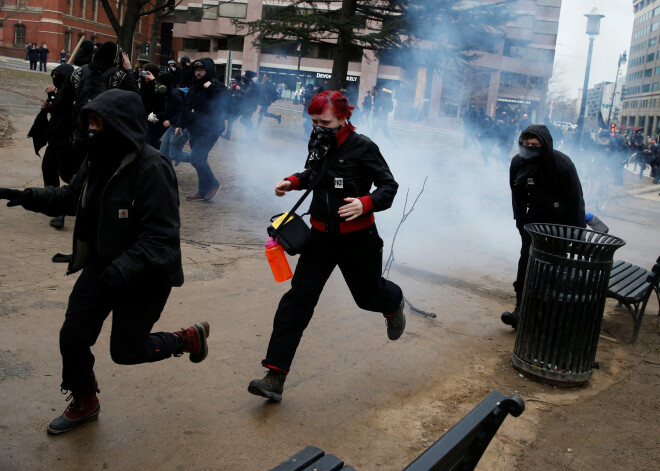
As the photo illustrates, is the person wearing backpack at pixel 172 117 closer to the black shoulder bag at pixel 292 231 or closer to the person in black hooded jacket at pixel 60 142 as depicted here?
the person in black hooded jacket at pixel 60 142

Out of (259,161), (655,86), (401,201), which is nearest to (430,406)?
(401,201)

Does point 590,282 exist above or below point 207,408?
above

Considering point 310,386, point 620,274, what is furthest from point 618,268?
point 310,386

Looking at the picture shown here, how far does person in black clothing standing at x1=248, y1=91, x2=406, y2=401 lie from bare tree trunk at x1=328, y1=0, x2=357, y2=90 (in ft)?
33.1

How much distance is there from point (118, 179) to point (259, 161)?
975 centimetres

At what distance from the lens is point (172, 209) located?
2883mm

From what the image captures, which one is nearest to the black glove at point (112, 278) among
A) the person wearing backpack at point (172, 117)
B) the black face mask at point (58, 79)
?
the black face mask at point (58, 79)

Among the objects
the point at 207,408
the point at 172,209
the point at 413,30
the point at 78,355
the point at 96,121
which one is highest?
the point at 413,30

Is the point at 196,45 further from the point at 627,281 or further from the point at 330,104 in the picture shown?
the point at 330,104

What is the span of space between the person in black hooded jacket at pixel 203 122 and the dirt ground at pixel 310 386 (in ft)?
7.95

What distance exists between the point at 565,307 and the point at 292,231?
1.83 metres

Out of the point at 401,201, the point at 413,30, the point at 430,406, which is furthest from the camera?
the point at 413,30

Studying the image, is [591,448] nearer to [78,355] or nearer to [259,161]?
[78,355]

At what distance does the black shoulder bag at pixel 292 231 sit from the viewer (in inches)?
132
